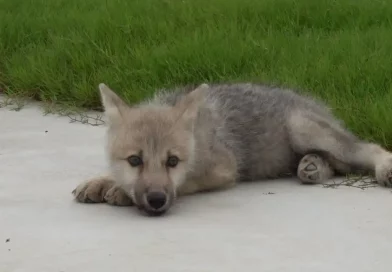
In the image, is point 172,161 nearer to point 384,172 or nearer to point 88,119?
point 384,172

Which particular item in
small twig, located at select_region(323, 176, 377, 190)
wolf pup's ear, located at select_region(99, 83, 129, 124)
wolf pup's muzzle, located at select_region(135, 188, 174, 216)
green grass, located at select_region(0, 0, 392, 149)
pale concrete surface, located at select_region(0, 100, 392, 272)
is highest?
green grass, located at select_region(0, 0, 392, 149)

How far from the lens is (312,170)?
5188 mm

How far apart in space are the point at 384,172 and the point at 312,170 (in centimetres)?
42

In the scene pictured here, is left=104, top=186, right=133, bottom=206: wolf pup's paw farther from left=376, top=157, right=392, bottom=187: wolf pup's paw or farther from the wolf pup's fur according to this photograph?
left=376, top=157, right=392, bottom=187: wolf pup's paw

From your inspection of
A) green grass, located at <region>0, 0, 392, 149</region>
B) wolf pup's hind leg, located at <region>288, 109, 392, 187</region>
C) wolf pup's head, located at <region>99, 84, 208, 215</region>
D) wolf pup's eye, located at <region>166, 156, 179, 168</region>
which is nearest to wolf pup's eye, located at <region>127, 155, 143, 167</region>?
wolf pup's head, located at <region>99, 84, 208, 215</region>

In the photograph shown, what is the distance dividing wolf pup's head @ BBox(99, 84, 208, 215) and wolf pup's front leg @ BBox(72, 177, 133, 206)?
10cm

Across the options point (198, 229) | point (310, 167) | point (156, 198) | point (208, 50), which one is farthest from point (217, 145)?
point (208, 50)

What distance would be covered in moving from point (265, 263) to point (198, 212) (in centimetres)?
97

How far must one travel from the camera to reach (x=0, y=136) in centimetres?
646

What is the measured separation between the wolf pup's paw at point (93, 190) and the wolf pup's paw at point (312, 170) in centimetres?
117

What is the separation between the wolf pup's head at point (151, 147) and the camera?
4383 millimetres

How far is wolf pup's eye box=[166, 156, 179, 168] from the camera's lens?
456cm

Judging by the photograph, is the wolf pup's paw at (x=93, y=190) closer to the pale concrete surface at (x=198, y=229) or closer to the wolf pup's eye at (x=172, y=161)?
the pale concrete surface at (x=198, y=229)

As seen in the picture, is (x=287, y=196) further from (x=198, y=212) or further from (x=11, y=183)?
(x=11, y=183)
